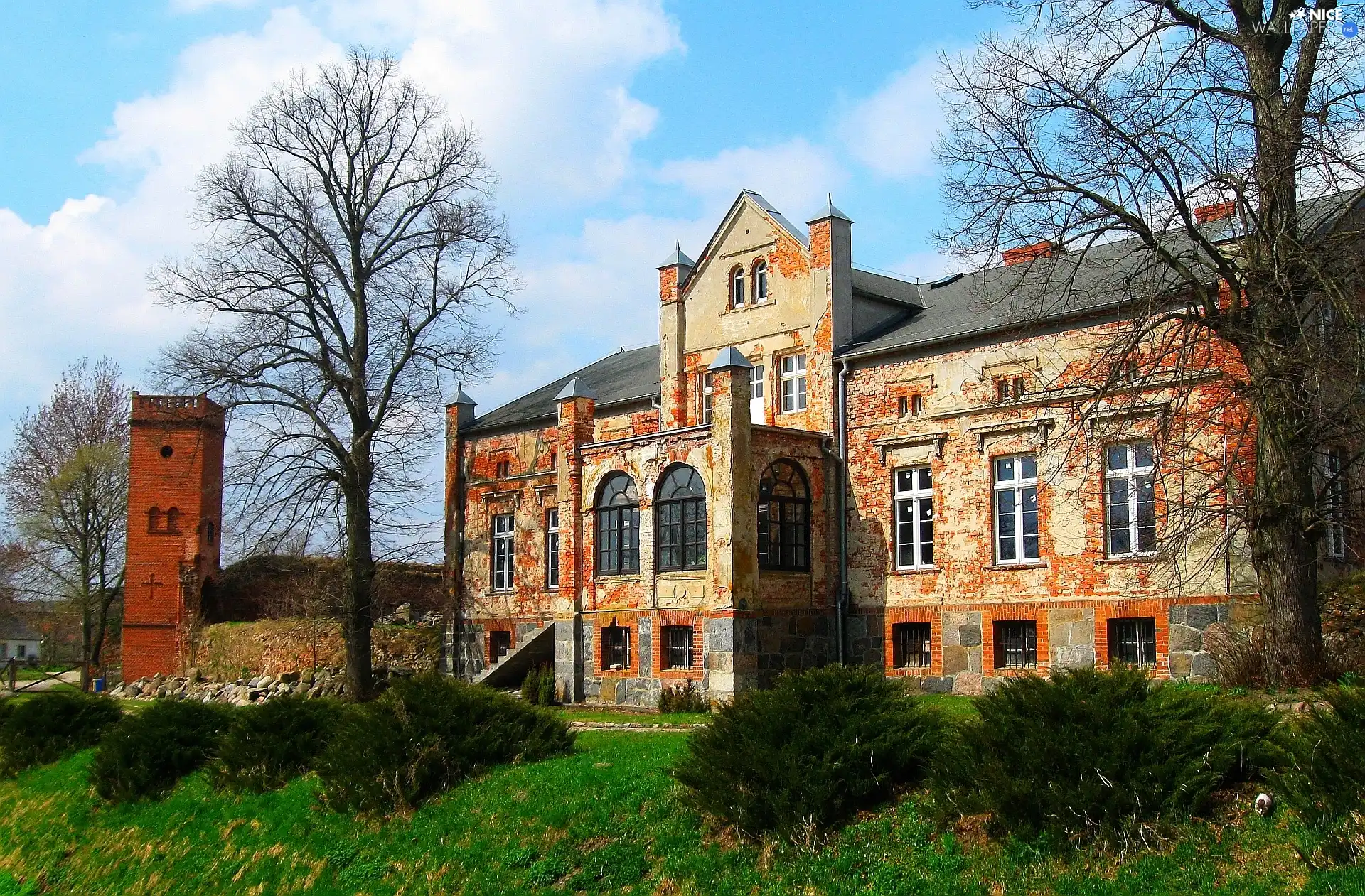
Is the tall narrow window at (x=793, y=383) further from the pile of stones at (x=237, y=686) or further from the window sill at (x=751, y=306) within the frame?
the pile of stones at (x=237, y=686)

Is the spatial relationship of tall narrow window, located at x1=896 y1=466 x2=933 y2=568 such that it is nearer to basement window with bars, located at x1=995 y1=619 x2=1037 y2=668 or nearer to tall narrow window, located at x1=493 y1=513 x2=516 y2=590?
basement window with bars, located at x1=995 y1=619 x2=1037 y2=668

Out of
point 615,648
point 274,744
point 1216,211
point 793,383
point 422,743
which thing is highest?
point 1216,211

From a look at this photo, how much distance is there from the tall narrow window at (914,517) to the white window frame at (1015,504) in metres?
1.39

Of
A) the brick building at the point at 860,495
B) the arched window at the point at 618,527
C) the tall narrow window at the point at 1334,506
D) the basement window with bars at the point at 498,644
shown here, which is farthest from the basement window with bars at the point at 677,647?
the tall narrow window at the point at 1334,506

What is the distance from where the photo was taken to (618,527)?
27.4m

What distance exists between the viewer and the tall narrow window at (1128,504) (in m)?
21.5

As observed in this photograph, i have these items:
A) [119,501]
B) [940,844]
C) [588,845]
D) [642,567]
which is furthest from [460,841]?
[119,501]

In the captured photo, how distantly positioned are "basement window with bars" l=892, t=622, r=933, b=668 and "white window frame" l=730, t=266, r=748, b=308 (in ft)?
26.7

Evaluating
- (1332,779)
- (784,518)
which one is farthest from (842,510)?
(1332,779)

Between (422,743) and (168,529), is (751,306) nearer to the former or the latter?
(422,743)

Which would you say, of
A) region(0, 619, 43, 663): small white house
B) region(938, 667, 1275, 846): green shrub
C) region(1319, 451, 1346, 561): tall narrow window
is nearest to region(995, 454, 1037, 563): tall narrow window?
region(1319, 451, 1346, 561): tall narrow window

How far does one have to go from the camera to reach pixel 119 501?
1746 inches

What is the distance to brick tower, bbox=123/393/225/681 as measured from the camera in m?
37.8

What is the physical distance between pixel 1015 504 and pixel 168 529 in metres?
26.5
